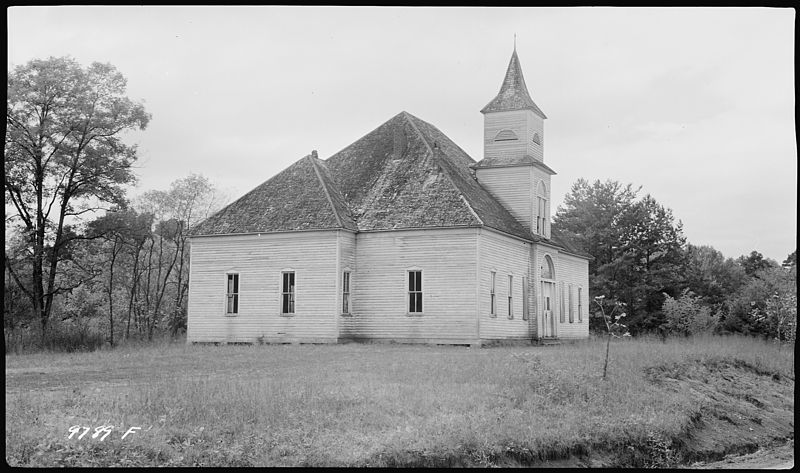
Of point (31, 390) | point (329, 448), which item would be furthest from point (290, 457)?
point (31, 390)

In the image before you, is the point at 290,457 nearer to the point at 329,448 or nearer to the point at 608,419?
the point at 329,448

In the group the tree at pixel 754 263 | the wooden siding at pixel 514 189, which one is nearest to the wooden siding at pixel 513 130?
the wooden siding at pixel 514 189

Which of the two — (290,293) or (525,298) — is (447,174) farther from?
(290,293)

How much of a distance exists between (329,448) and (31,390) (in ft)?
22.1

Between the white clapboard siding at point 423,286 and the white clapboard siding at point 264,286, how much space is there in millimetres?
1545

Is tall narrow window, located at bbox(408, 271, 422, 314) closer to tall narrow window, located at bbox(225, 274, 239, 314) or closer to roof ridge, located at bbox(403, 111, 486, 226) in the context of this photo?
roof ridge, located at bbox(403, 111, 486, 226)

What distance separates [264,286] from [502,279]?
959 centimetres

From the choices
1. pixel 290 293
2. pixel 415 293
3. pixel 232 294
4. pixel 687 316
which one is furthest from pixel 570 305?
pixel 232 294

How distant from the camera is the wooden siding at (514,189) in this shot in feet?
127

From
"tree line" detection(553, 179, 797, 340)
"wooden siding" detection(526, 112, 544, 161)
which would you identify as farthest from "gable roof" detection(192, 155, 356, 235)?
"tree line" detection(553, 179, 797, 340)

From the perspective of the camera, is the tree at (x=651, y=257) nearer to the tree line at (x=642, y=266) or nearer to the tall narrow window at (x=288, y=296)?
the tree line at (x=642, y=266)

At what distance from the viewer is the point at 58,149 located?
3884 cm

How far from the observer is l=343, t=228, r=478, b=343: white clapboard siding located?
33.5m

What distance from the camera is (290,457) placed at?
14.4 m
